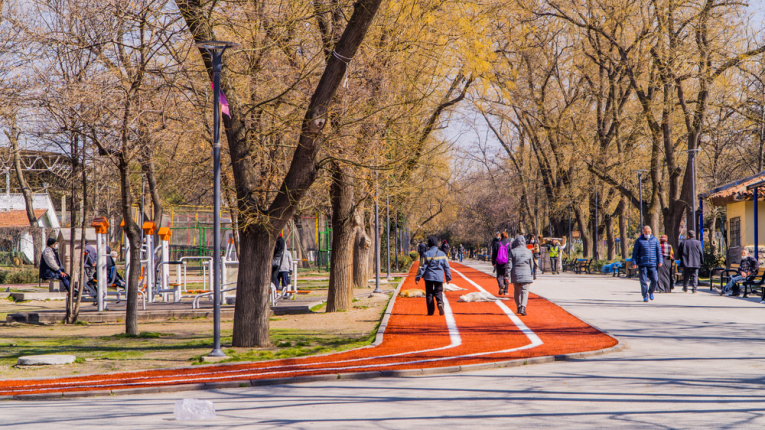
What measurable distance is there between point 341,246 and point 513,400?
1159 cm

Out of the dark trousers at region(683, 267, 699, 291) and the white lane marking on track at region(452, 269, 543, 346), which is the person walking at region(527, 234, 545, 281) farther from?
the white lane marking on track at region(452, 269, 543, 346)

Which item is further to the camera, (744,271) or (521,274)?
(744,271)

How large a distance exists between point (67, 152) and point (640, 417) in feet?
43.8

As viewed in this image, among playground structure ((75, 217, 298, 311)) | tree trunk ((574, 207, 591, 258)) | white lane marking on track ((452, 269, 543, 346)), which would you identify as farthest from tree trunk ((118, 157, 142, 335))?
tree trunk ((574, 207, 591, 258))

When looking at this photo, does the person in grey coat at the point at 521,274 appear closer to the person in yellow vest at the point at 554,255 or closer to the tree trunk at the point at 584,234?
the person in yellow vest at the point at 554,255

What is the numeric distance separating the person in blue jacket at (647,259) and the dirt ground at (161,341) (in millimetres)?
6693

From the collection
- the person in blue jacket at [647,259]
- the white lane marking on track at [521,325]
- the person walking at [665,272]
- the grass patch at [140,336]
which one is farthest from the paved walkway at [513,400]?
the person walking at [665,272]

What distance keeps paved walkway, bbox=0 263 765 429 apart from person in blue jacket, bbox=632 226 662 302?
8.19 meters

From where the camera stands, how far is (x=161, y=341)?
1291cm

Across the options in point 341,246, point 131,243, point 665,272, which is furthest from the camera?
point 665,272

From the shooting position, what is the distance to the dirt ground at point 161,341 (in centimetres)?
1012

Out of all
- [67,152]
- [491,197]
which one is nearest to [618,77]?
[67,152]

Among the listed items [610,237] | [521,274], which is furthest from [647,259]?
[610,237]

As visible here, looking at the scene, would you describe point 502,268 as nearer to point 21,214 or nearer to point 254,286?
point 254,286
